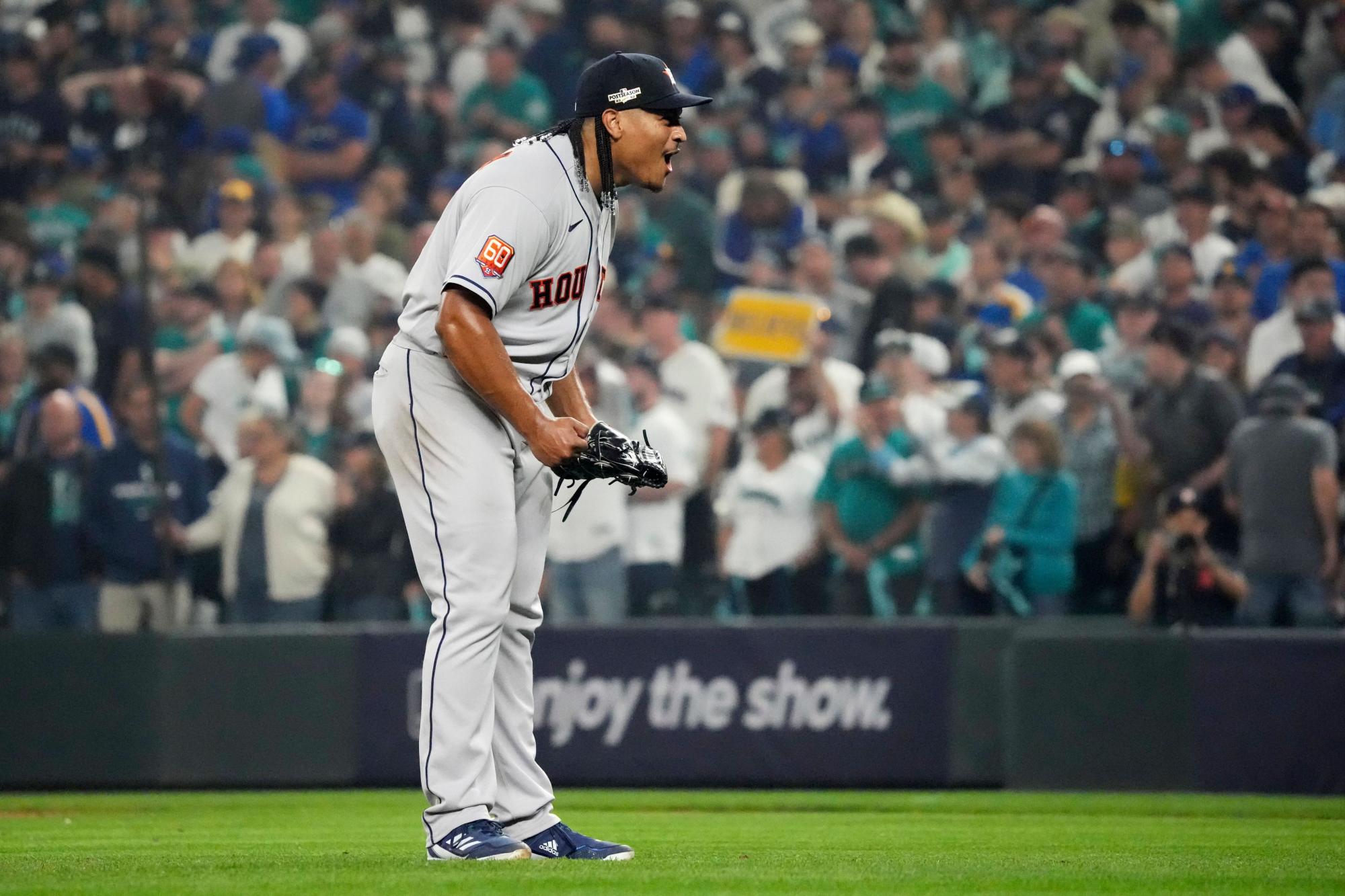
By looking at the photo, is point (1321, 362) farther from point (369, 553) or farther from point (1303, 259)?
point (369, 553)

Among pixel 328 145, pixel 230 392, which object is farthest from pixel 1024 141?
pixel 230 392

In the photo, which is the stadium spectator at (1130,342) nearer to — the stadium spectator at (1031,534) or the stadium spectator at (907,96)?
the stadium spectator at (1031,534)

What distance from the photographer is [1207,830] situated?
7.81 m

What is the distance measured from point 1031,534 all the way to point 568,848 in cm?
597

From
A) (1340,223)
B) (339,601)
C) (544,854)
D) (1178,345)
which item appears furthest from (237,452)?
(544,854)

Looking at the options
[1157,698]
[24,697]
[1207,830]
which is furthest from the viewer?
[24,697]

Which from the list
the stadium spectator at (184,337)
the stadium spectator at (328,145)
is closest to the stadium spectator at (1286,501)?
the stadium spectator at (184,337)

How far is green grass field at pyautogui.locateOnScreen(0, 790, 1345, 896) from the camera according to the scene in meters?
A: 5.11

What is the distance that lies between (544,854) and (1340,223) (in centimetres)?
820

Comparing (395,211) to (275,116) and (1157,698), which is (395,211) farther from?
(1157,698)

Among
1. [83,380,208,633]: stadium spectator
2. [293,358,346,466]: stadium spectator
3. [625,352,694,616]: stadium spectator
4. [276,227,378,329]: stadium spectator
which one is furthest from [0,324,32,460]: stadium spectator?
[625,352,694,616]: stadium spectator

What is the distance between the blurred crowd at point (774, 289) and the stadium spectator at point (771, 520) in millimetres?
23

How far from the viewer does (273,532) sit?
12.2 metres

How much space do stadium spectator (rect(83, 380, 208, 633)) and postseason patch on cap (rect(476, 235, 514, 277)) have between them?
7062 mm
